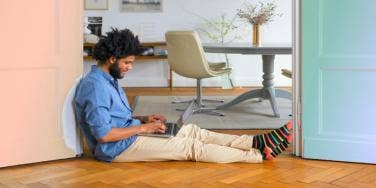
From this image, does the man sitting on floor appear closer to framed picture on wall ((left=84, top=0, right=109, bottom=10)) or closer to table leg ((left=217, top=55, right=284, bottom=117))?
table leg ((left=217, top=55, right=284, bottom=117))

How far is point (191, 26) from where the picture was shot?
8.59 metres

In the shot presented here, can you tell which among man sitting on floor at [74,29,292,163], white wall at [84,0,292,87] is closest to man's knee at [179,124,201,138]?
man sitting on floor at [74,29,292,163]

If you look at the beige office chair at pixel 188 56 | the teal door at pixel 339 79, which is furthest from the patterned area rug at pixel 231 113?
the teal door at pixel 339 79

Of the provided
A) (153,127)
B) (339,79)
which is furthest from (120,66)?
(339,79)

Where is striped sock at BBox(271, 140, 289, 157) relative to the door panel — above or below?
below

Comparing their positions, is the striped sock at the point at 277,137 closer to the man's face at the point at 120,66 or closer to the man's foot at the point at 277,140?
the man's foot at the point at 277,140

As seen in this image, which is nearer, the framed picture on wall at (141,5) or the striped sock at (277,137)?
the striped sock at (277,137)

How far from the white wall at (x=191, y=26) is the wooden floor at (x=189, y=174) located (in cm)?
502

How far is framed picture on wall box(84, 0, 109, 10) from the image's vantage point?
28.1ft

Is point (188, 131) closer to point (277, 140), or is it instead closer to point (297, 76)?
point (277, 140)

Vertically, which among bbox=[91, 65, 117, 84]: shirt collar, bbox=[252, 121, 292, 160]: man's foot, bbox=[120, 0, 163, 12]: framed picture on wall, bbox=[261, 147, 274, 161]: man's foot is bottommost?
bbox=[261, 147, 274, 161]: man's foot

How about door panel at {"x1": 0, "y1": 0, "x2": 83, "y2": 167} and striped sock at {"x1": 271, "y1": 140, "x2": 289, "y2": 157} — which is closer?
door panel at {"x1": 0, "y1": 0, "x2": 83, "y2": 167}

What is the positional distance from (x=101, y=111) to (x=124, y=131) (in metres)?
0.19

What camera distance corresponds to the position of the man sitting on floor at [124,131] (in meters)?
3.35
